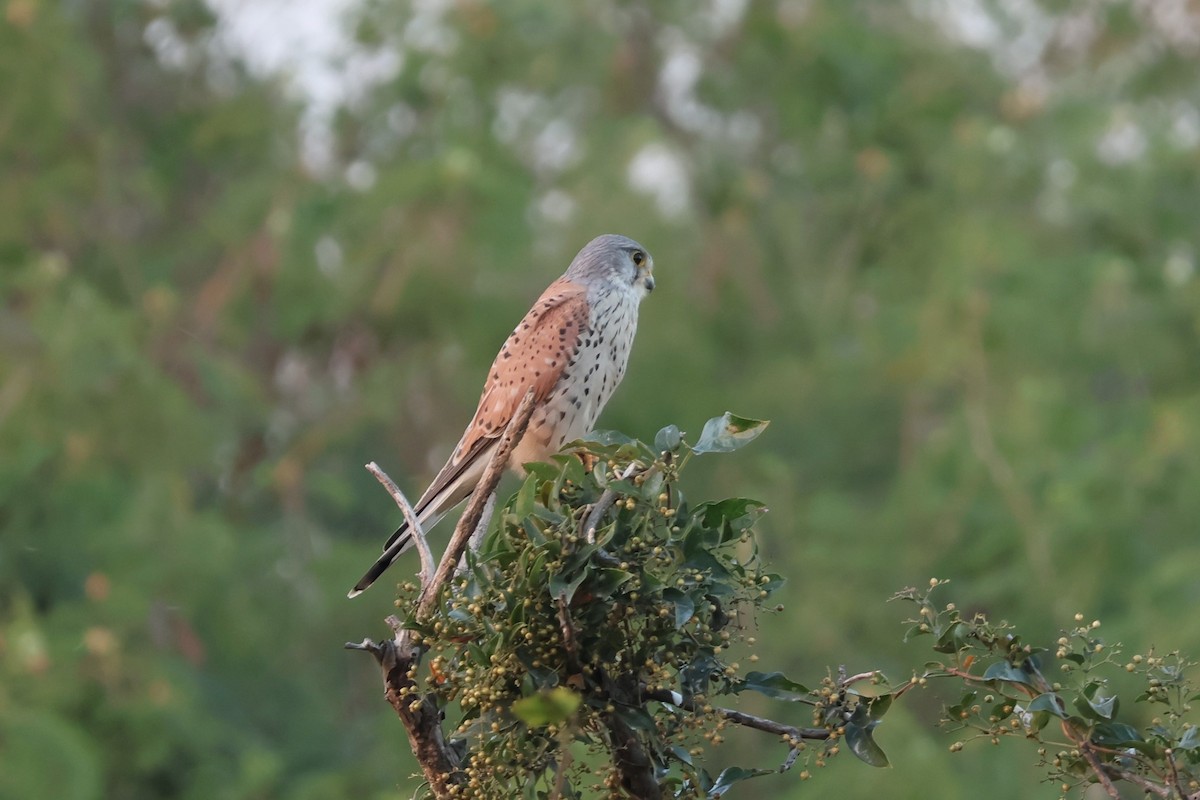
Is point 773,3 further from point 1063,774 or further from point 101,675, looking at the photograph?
point 1063,774

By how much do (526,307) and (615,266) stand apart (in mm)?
6473

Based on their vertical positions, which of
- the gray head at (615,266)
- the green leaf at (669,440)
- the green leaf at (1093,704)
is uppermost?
the gray head at (615,266)

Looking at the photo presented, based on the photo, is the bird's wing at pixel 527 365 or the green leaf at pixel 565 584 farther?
the bird's wing at pixel 527 365

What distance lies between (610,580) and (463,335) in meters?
8.93

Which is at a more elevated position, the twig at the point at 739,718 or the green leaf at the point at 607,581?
the green leaf at the point at 607,581

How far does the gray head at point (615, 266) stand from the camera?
525 centimetres

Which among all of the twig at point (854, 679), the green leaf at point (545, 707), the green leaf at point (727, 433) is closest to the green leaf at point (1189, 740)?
the twig at point (854, 679)

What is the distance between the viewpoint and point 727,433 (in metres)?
2.78

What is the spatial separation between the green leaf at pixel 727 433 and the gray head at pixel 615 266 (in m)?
2.43

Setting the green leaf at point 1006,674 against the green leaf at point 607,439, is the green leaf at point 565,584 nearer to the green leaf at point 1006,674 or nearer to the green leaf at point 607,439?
the green leaf at point 607,439

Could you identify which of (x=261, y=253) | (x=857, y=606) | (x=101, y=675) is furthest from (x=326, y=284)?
(x=857, y=606)

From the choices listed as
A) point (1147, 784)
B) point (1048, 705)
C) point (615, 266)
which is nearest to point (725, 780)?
point (1048, 705)

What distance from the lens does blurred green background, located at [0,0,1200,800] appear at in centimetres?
952

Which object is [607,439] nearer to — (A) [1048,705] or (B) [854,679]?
(B) [854,679]
